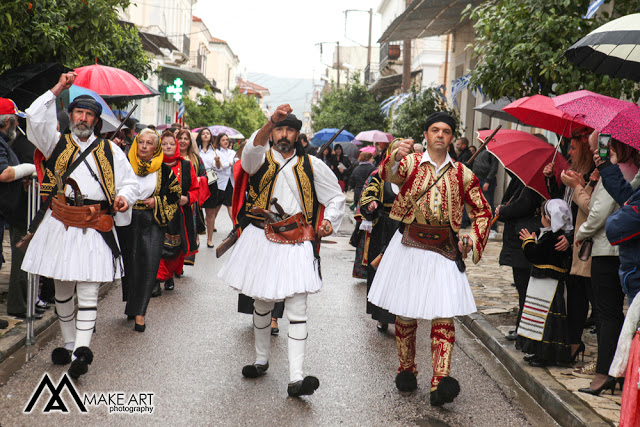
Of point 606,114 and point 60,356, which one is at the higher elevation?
point 606,114

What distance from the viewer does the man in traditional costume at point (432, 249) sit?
17.3 feet

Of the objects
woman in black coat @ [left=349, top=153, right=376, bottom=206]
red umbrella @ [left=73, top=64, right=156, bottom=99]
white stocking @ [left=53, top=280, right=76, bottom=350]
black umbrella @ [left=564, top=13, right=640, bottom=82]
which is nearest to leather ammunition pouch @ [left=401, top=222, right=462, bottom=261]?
black umbrella @ [left=564, top=13, right=640, bottom=82]

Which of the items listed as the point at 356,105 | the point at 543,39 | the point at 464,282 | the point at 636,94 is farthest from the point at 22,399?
the point at 356,105

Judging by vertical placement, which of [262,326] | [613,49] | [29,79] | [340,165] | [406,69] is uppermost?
[406,69]

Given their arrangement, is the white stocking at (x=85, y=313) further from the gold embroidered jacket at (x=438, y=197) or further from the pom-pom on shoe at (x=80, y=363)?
the gold embroidered jacket at (x=438, y=197)

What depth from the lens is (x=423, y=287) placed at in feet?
17.4

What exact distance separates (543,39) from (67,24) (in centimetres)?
519

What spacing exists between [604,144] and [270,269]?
2450 mm

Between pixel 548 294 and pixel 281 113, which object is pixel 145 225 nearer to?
pixel 281 113

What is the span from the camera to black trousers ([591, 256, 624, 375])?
5430 millimetres

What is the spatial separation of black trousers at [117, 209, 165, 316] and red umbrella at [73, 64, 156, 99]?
1.93m

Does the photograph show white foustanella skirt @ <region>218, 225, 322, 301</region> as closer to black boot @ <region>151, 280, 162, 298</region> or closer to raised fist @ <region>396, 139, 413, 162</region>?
raised fist @ <region>396, 139, 413, 162</region>

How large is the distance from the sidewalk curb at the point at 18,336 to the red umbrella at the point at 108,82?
279cm

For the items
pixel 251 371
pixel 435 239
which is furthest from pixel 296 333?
pixel 435 239
